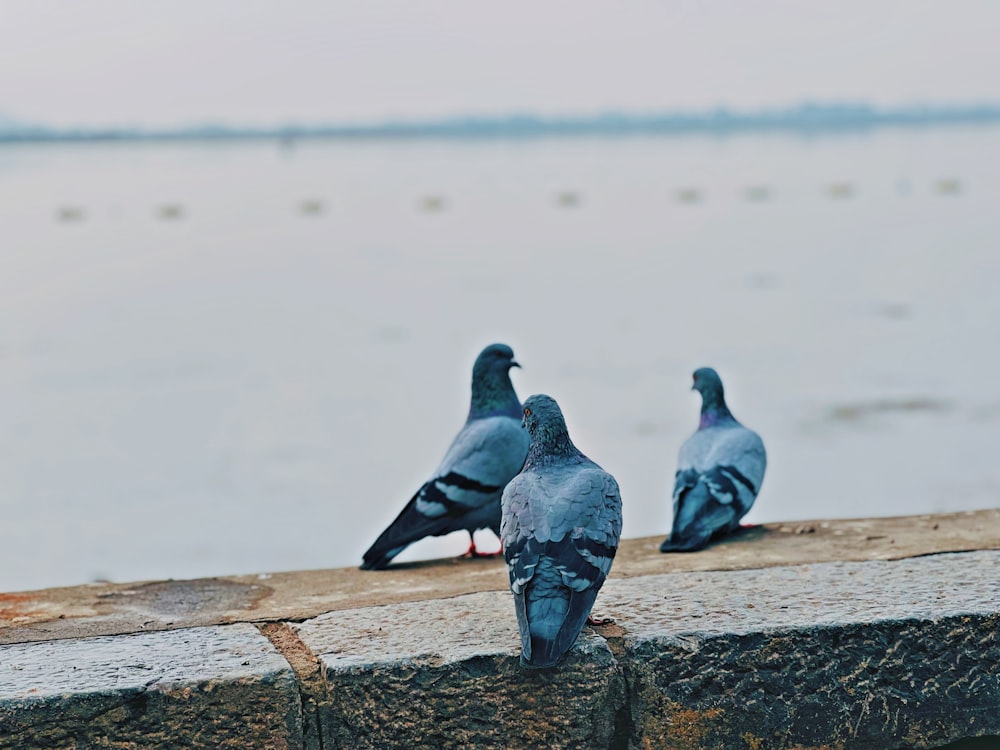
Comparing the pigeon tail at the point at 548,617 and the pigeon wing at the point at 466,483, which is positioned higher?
the pigeon wing at the point at 466,483

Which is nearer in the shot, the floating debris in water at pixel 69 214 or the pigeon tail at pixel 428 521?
the pigeon tail at pixel 428 521

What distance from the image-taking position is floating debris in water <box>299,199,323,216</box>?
43.6 metres

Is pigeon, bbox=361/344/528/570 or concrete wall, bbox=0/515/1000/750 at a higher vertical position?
pigeon, bbox=361/344/528/570

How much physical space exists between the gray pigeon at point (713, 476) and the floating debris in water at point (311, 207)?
38.2m

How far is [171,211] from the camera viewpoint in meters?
45.8

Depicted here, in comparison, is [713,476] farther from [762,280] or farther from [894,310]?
[762,280]

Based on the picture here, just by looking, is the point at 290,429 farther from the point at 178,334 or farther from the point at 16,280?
the point at 16,280

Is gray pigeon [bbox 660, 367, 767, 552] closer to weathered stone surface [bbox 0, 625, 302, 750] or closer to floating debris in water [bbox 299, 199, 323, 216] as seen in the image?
weathered stone surface [bbox 0, 625, 302, 750]

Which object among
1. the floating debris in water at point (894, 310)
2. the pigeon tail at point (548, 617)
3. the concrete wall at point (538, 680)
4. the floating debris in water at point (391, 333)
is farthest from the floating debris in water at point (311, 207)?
the pigeon tail at point (548, 617)

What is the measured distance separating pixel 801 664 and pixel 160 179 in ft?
243

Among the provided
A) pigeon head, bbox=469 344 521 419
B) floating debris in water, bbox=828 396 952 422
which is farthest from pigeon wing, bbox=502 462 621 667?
floating debris in water, bbox=828 396 952 422

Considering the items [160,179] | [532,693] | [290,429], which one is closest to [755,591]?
[532,693]

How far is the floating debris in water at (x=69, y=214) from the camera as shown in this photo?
4333cm

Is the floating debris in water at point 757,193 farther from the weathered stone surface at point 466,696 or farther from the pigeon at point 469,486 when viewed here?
the weathered stone surface at point 466,696
